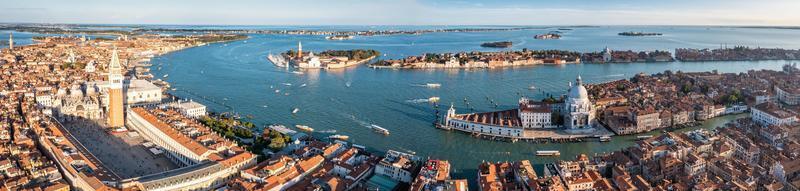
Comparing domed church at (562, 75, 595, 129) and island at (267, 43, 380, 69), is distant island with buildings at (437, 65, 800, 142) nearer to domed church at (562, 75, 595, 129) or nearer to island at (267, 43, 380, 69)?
domed church at (562, 75, 595, 129)

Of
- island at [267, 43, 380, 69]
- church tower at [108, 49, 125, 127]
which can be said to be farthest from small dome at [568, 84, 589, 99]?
island at [267, 43, 380, 69]

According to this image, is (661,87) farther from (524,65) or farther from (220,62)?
(220,62)

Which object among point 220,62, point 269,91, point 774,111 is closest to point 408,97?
point 269,91

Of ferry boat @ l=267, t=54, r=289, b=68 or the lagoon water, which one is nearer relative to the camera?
the lagoon water

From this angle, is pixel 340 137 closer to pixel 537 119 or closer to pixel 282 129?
pixel 282 129

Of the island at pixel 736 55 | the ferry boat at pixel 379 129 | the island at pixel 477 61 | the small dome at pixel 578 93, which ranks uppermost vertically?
the island at pixel 736 55

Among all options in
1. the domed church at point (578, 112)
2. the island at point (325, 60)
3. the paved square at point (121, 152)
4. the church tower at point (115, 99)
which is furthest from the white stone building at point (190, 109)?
the island at point (325, 60)

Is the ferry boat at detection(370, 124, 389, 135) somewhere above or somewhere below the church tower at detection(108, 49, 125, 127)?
below

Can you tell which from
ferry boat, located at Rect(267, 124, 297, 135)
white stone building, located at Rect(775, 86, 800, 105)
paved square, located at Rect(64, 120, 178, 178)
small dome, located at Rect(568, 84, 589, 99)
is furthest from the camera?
white stone building, located at Rect(775, 86, 800, 105)

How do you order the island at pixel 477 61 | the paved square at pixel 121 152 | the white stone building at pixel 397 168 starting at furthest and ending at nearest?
the island at pixel 477 61 < the paved square at pixel 121 152 < the white stone building at pixel 397 168

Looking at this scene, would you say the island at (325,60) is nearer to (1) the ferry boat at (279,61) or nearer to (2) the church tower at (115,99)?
(1) the ferry boat at (279,61)

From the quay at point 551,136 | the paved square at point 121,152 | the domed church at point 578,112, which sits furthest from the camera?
the domed church at point 578,112

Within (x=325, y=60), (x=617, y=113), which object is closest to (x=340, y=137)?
(x=617, y=113)
